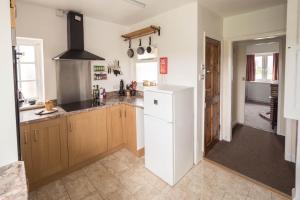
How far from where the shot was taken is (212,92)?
3012mm

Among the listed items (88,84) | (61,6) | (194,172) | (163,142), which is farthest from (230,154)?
(61,6)

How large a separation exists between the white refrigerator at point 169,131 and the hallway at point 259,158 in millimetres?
743

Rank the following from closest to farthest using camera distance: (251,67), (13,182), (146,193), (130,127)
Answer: (13,182)
(146,193)
(130,127)
(251,67)

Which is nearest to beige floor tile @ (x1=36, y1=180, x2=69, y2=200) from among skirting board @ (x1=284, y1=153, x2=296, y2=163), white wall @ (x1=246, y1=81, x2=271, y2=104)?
skirting board @ (x1=284, y1=153, x2=296, y2=163)

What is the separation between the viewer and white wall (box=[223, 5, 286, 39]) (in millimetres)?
2559

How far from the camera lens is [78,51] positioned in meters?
2.75

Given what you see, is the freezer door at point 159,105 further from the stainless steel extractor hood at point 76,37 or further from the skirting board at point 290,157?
the skirting board at point 290,157

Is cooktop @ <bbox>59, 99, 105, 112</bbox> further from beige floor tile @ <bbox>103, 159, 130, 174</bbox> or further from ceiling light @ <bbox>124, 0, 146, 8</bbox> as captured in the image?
ceiling light @ <bbox>124, 0, 146, 8</bbox>

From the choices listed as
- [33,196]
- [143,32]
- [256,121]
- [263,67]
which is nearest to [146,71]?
[143,32]

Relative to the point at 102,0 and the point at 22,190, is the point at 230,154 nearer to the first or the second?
the point at 22,190

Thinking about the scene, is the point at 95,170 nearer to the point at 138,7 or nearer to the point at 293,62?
the point at 138,7

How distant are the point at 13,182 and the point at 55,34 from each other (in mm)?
2429

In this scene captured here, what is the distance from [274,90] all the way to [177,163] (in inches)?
138

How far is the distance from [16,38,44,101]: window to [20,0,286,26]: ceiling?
0.60 meters
